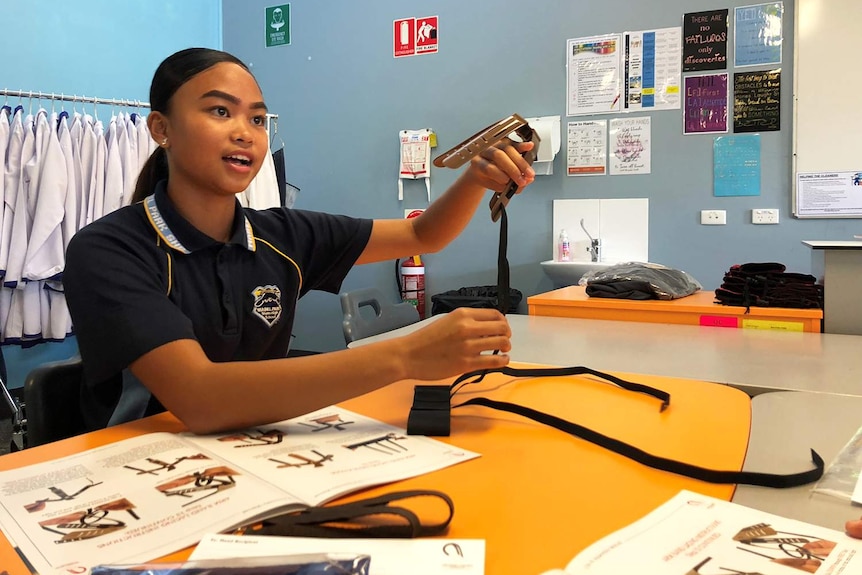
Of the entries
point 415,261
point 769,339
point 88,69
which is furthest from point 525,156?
point 88,69

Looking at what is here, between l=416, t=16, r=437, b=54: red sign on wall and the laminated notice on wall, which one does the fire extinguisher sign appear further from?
the laminated notice on wall

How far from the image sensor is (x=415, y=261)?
401 centimetres

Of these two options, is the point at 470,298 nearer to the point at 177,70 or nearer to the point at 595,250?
the point at 595,250

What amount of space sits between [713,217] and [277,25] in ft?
10.3

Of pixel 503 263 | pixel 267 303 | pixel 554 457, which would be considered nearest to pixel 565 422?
pixel 554 457

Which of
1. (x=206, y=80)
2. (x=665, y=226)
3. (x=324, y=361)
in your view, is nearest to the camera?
(x=324, y=361)

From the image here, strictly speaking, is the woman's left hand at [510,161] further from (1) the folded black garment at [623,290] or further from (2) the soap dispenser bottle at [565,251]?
(2) the soap dispenser bottle at [565,251]

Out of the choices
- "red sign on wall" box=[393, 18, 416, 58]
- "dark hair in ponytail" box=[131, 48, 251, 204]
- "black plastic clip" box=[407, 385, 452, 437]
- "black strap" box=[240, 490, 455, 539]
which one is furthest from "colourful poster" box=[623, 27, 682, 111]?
"black strap" box=[240, 490, 455, 539]

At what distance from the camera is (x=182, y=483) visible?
0.68 m

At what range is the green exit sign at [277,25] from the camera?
4414mm

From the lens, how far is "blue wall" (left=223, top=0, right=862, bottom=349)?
3.27m

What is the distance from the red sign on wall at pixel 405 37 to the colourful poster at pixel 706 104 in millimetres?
1682

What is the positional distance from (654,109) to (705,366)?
7.60 ft

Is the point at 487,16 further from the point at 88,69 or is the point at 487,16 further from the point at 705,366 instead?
the point at 705,366
